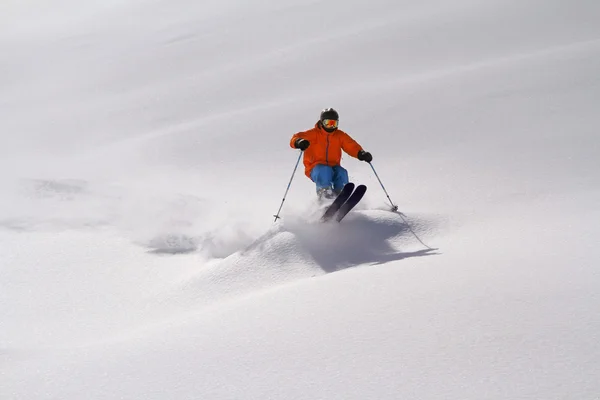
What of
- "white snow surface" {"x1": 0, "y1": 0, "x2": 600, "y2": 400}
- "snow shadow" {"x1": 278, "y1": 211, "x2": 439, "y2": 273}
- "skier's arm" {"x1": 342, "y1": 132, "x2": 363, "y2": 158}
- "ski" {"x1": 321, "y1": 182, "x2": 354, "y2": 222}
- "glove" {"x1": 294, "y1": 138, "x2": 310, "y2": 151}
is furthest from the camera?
"skier's arm" {"x1": 342, "y1": 132, "x2": 363, "y2": 158}

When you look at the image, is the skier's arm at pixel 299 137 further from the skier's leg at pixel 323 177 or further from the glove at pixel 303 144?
the skier's leg at pixel 323 177

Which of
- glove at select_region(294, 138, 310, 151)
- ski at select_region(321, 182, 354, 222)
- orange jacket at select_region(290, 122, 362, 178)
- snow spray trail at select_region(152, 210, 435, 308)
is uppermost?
orange jacket at select_region(290, 122, 362, 178)

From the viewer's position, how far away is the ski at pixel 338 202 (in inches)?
237

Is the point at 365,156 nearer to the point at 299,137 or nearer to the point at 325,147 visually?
the point at 325,147

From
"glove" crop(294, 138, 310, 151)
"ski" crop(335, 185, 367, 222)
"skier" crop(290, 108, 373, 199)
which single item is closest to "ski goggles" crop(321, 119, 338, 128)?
"skier" crop(290, 108, 373, 199)

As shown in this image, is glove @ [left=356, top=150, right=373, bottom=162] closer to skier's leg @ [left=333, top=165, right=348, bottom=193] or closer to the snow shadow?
skier's leg @ [left=333, top=165, right=348, bottom=193]

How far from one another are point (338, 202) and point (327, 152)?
3.77 ft

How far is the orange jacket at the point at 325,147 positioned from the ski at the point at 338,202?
101 cm

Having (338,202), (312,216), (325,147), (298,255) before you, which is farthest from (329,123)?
(298,255)

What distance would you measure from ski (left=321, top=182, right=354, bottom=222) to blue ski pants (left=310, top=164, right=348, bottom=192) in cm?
79

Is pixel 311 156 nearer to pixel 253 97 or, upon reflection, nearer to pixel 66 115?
pixel 253 97

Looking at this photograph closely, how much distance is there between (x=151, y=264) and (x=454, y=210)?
121 inches

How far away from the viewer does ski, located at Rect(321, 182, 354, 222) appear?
6.03m

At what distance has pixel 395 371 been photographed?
9.88ft
